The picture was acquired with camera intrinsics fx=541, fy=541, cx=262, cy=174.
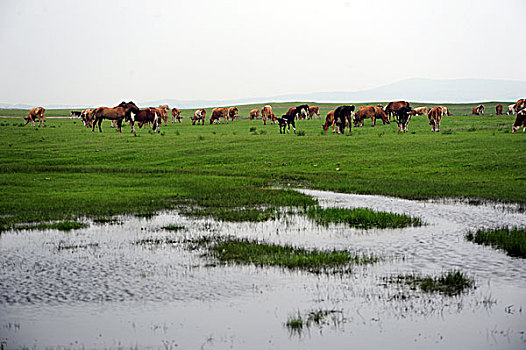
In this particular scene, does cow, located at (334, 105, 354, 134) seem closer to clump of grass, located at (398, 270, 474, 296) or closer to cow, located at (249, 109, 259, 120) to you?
cow, located at (249, 109, 259, 120)

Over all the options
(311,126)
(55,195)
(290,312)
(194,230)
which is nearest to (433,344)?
(290,312)

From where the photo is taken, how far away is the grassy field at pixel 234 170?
19.9m

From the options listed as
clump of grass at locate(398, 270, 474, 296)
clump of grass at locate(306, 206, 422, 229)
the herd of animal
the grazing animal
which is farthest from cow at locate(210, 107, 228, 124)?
clump of grass at locate(398, 270, 474, 296)

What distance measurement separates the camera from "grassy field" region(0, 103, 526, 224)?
65.4 feet

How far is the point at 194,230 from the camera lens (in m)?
14.9

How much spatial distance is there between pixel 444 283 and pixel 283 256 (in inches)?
138

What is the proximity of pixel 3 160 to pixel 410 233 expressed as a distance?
94.4ft

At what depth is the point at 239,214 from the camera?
56.4 ft

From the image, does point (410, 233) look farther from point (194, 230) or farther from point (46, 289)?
point (46, 289)

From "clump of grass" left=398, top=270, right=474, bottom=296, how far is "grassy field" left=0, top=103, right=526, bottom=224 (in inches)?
353

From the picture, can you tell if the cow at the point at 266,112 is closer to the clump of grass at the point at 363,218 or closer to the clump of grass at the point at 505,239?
the clump of grass at the point at 363,218

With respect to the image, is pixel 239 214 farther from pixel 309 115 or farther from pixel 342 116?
pixel 309 115

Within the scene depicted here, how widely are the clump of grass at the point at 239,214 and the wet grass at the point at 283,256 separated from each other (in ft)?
10.9

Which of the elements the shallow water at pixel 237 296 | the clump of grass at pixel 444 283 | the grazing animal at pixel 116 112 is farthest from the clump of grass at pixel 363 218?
the grazing animal at pixel 116 112
